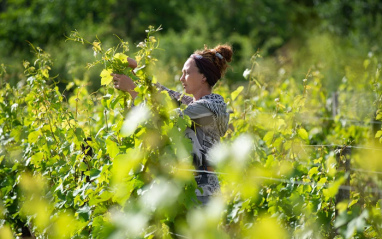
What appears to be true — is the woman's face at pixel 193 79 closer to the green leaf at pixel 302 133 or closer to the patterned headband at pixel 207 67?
the patterned headband at pixel 207 67

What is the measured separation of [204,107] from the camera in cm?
273

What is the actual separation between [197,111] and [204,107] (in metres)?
0.05

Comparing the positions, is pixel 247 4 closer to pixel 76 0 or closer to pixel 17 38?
pixel 76 0

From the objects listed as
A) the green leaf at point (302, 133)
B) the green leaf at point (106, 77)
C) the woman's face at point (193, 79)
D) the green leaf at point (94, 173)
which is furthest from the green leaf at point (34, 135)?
the green leaf at point (302, 133)

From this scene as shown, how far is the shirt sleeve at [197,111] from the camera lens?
105 inches

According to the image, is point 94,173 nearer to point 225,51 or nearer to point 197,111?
point 197,111

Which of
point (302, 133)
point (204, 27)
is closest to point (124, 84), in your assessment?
point (302, 133)

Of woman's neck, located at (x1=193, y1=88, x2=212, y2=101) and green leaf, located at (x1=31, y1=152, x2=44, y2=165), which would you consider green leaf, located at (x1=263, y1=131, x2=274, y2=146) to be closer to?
woman's neck, located at (x1=193, y1=88, x2=212, y2=101)

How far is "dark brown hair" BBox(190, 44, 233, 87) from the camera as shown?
9.72 feet

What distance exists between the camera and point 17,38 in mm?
18484

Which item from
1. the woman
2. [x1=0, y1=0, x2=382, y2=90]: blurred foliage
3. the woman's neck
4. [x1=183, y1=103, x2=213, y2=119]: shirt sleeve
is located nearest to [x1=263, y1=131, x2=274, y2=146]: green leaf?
the woman

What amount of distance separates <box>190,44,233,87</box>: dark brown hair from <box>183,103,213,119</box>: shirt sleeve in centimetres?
27

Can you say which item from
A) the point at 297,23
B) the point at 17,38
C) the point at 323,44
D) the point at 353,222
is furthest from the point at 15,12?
the point at 353,222

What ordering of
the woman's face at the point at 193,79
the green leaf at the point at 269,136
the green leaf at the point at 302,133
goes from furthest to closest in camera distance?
the green leaf at the point at 269,136
the green leaf at the point at 302,133
the woman's face at the point at 193,79
